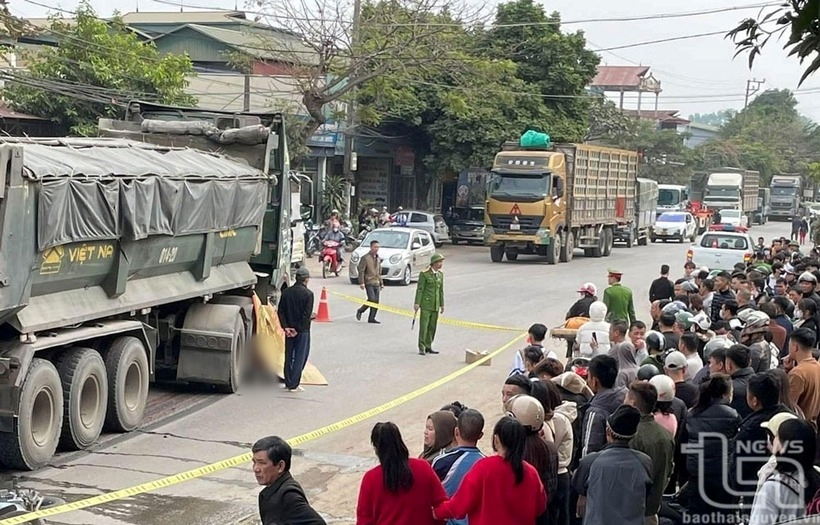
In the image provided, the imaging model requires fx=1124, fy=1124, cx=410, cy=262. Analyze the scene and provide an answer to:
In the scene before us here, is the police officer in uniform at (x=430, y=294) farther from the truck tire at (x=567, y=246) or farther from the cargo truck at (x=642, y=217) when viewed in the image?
the cargo truck at (x=642, y=217)

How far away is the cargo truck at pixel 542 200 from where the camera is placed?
114 feet

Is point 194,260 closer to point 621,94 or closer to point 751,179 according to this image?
point 751,179

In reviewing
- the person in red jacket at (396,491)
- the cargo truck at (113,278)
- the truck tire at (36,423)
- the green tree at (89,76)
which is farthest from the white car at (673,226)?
the person in red jacket at (396,491)

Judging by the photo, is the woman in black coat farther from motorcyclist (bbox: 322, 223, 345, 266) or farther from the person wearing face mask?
motorcyclist (bbox: 322, 223, 345, 266)

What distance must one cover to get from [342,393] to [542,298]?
1266cm

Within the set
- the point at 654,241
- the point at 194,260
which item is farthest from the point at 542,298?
the point at 654,241

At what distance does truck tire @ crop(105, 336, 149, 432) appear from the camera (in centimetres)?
1173

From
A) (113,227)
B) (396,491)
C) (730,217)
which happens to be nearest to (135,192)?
(113,227)

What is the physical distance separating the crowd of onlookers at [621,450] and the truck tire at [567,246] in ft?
87.8

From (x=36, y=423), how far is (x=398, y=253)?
58.8 ft

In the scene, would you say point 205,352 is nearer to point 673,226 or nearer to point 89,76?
point 89,76

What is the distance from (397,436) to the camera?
5.71 meters

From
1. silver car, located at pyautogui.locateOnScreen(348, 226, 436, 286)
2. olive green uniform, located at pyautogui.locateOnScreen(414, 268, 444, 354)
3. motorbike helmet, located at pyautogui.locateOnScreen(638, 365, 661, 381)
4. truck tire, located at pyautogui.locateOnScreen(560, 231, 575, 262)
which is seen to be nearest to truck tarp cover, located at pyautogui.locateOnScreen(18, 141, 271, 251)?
olive green uniform, located at pyautogui.locateOnScreen(414, 268, 444, 354)

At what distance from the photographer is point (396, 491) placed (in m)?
5.63
